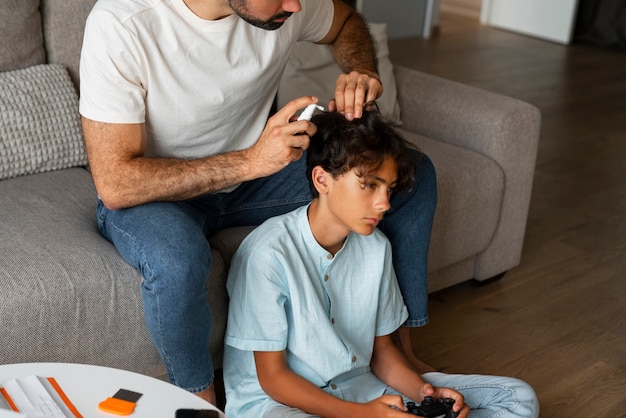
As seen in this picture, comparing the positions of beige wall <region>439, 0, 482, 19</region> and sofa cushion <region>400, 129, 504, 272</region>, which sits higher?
sofa cushion <region>400, 129, 504, 272</region>

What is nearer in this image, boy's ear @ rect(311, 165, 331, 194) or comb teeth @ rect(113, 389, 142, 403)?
comb teeth @ rect(113, 389, 142, 403)

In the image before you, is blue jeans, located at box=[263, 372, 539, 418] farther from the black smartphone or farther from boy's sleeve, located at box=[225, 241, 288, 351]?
the black smartphone

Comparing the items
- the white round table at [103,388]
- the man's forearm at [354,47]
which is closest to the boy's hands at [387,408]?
the white round table at [103,388]

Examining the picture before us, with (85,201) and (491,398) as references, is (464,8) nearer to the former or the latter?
(85,201)

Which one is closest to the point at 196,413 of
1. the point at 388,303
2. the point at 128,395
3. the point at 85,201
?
the point at 128,395

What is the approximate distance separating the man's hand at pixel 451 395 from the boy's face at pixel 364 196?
316mm

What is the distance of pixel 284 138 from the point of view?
1523 mm

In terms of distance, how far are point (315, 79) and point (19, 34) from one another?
2.85 ft

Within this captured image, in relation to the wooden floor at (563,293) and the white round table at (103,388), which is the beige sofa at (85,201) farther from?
the white round table at (103,388)

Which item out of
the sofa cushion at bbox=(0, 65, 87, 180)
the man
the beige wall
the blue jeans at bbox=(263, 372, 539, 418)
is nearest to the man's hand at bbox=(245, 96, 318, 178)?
the man

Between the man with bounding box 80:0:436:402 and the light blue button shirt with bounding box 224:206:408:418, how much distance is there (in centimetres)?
8

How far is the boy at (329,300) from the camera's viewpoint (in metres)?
1.53

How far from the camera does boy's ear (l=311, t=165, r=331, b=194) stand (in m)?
1.58

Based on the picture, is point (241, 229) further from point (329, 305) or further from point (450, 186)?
point (450, 186)
